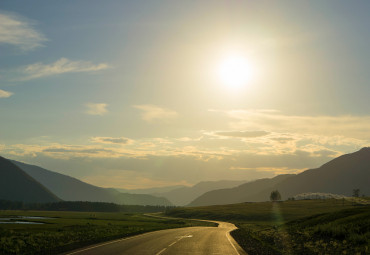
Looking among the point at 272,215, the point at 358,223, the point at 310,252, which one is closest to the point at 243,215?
the point at 272,215

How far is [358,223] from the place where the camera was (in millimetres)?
38875

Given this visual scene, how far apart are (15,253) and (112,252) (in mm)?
7249

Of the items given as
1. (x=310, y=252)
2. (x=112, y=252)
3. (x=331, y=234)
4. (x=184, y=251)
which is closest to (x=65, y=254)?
(x=112, y=252)

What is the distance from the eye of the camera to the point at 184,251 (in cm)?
2862

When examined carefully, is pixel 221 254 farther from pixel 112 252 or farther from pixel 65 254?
pixel 65 254

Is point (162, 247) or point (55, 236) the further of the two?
point (55, 236)

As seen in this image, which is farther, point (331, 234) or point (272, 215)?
point (272, 215)

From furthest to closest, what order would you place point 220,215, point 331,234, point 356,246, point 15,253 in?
point 220,215 → point 331,234 → point 356,246 → point 15,253

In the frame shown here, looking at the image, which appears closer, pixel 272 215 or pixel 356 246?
pixel 356 246

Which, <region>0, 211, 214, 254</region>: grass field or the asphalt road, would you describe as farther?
<region>0, 211, 214, 254</region>: grass field

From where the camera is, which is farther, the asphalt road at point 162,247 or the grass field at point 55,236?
the grass field at point 55,236

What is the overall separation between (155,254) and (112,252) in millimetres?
3311

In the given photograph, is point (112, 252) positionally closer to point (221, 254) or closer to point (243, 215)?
point (221, 254)

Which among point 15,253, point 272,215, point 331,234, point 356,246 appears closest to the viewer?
point 15,253
